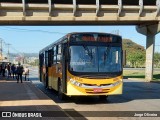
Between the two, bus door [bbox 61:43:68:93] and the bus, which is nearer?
the bus

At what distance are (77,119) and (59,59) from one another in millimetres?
7183

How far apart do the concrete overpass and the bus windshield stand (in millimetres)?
17175

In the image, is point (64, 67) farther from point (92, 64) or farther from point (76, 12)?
point (76, 12)

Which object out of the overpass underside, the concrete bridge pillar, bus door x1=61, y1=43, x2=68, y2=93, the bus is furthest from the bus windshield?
the concrete bridge pillar

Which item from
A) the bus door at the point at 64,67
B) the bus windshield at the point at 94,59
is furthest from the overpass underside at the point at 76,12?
the bus windshield at the point at 94,59

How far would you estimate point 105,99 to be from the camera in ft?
64.9

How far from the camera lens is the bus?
17.2 metres

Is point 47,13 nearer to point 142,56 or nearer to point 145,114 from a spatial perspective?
point 145,114

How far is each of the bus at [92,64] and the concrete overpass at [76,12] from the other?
1692 cm

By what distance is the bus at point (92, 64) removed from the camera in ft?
56.3

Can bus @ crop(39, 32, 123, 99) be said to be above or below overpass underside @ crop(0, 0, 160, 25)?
below

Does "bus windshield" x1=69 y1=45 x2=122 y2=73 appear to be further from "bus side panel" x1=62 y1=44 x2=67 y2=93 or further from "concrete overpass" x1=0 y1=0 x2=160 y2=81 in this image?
"concrete overpass" x1=0 y1=0 x2=160 y2=81

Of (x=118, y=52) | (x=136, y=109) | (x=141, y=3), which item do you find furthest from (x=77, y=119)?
(x=141, y=3)

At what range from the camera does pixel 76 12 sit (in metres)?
36.4
